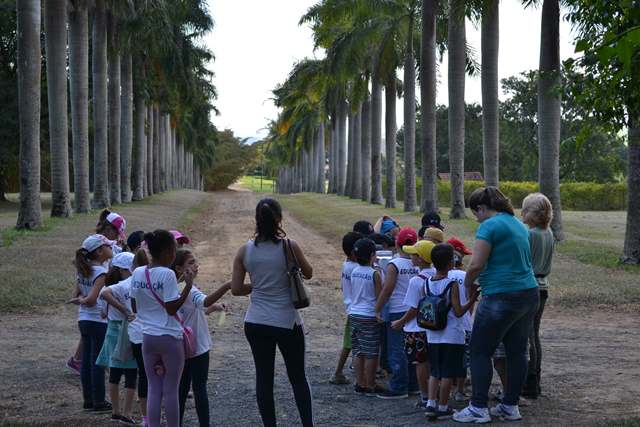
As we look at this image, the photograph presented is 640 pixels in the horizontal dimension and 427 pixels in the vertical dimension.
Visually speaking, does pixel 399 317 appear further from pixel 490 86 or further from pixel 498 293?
pixel 490 86

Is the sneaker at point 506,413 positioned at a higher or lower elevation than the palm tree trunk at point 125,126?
lower

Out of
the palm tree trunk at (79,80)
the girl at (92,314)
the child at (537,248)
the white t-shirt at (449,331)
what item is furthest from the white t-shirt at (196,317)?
the palm tree trunk at (79,80)

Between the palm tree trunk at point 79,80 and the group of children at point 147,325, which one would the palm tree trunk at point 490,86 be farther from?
the group of children at point 147,325

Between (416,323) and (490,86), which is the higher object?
(490,86)

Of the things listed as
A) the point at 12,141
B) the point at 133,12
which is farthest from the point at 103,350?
the point at 12,141

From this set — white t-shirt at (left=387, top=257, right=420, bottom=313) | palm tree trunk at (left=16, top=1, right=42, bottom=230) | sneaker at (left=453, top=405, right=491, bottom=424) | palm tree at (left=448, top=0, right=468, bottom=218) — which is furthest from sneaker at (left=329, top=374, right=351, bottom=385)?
palm tree at (left=448, top=0, right=468, bottom=218)

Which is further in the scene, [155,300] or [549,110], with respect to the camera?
[549,110]

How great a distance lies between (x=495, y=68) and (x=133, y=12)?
1727cm

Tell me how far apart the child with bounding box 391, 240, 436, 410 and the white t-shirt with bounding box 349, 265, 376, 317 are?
1.38 feet

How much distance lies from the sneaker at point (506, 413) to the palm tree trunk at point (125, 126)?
119 ft

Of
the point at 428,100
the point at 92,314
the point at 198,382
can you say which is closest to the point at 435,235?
the point at 198,382

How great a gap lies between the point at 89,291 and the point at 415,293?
8.90 feet

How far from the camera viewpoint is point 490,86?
25.5 metres

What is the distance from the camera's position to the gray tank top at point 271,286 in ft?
19.3
